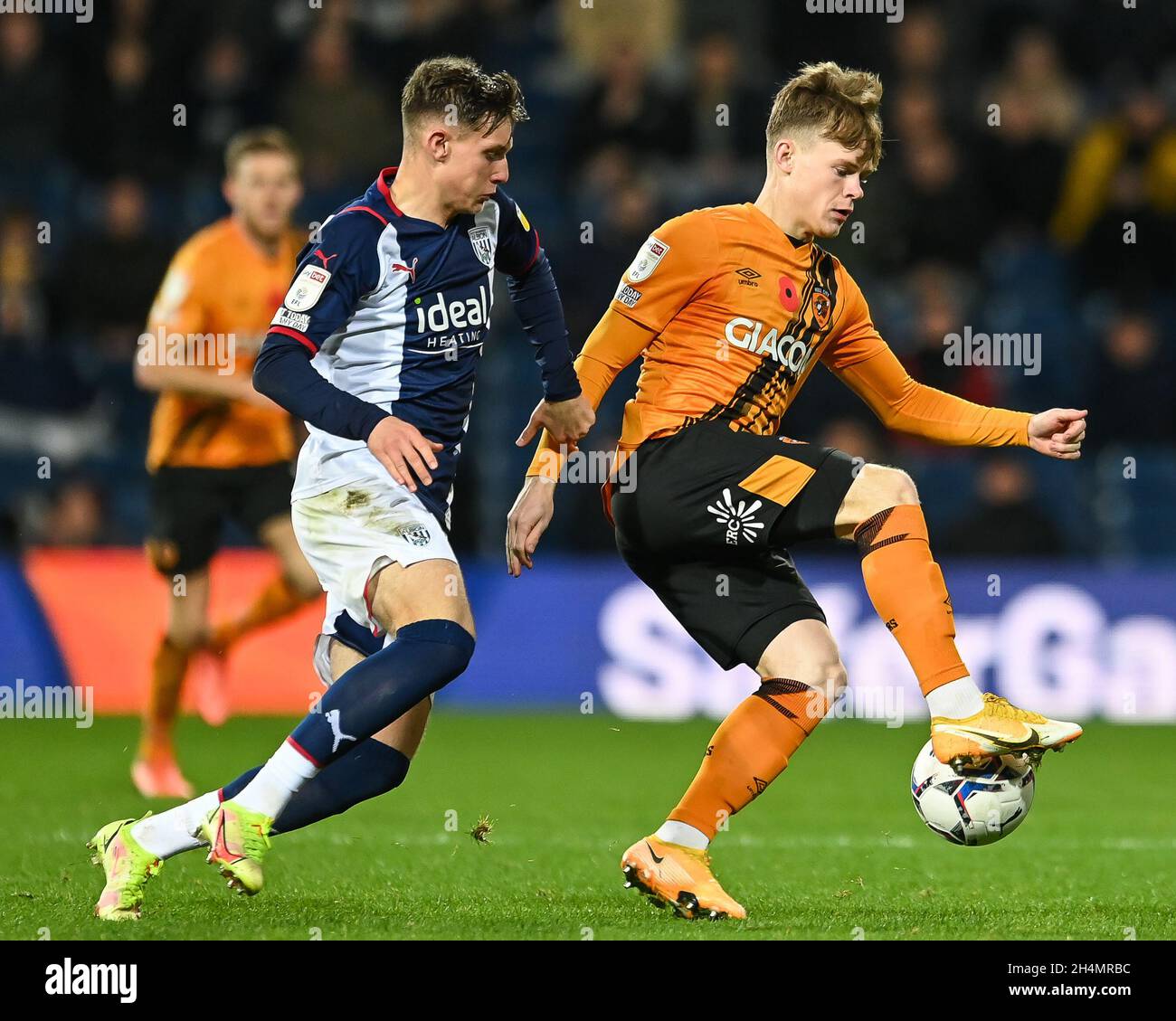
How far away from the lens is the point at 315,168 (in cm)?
1234

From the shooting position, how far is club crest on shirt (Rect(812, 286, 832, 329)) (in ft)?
16.4

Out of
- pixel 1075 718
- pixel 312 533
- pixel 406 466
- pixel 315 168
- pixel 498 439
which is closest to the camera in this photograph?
pixel 406 466

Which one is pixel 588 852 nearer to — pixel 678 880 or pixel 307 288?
pixel 678 880

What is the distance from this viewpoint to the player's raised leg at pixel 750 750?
479 centimetres

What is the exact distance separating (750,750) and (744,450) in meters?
0.78

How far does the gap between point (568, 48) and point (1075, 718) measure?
6.41 m

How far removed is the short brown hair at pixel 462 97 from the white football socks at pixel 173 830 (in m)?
1.77

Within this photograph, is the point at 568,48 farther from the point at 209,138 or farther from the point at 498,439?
the point at 498,439

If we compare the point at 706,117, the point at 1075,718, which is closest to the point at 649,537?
the point at 1075,718

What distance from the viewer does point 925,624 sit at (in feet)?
14.7

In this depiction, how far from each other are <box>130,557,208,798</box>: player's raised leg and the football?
12.0ft
